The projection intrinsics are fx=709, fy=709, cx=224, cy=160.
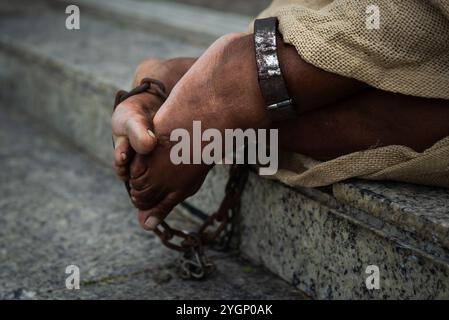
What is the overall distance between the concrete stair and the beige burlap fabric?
93 mm

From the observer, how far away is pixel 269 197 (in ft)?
6.03

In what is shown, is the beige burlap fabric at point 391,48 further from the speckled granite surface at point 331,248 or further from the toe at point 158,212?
the toe at point 158,212

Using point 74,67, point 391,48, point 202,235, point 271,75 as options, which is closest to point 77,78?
point 74,67

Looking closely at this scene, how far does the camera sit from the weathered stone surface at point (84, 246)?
1.78 metres

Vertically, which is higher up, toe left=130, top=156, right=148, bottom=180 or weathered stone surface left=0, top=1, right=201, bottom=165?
weathered stone surface left=0, top=1, right=201, bottom=165

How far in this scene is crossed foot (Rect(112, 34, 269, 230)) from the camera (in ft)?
4.97

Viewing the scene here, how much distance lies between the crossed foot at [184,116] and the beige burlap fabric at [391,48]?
133 millimetres

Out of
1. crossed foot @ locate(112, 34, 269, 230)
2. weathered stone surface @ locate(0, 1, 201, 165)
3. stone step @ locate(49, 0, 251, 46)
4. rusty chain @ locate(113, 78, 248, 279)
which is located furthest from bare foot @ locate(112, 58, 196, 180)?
stone step @ locate(49, 0, 251, 46)

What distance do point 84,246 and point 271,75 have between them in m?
0.86

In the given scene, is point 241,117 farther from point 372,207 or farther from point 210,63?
point 372,207

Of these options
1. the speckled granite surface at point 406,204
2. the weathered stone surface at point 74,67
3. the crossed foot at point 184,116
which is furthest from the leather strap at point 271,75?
the weathered stone surface at point 74,67

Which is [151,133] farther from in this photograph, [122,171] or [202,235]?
[202,235]

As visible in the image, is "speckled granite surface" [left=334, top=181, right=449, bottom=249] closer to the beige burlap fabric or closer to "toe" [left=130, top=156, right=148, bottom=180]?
the beige burlap fabric

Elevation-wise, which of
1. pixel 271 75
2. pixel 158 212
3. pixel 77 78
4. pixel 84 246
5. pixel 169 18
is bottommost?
pixel 84 246
